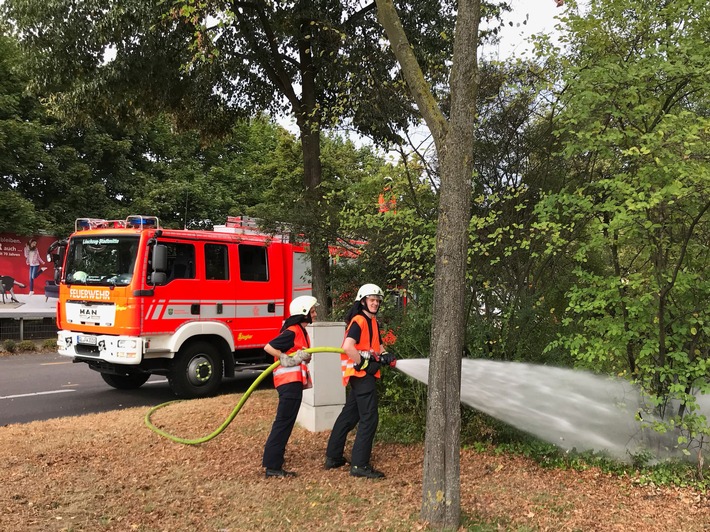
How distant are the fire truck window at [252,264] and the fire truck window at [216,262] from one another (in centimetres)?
29

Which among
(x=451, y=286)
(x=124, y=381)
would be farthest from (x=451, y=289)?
(x=124, y=381)

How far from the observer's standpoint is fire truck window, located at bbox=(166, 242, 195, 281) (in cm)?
Answer: 830

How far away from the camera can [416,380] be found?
588 cm

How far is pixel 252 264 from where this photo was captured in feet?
31.1

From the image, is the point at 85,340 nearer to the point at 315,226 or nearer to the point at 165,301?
the point at 165,301

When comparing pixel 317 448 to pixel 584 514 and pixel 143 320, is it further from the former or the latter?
pixel 143 320

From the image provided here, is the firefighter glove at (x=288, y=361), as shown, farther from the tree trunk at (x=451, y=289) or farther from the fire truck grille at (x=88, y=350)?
the fire truck grille at (x=88, y=350)

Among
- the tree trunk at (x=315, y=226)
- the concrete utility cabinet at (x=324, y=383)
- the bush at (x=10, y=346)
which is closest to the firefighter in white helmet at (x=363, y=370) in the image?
the concrete utility cabinet at (x=324, y=383)

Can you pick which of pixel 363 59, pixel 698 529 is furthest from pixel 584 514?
pixel 363 59

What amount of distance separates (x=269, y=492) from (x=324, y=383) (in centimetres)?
193

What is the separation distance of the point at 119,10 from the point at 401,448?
241 inches

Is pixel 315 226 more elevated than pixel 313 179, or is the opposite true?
pixel 313 179

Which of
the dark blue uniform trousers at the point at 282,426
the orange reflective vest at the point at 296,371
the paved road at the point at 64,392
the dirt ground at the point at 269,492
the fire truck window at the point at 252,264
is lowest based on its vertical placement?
the paved road at the point at 64,392

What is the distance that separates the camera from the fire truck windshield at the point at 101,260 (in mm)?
8000
